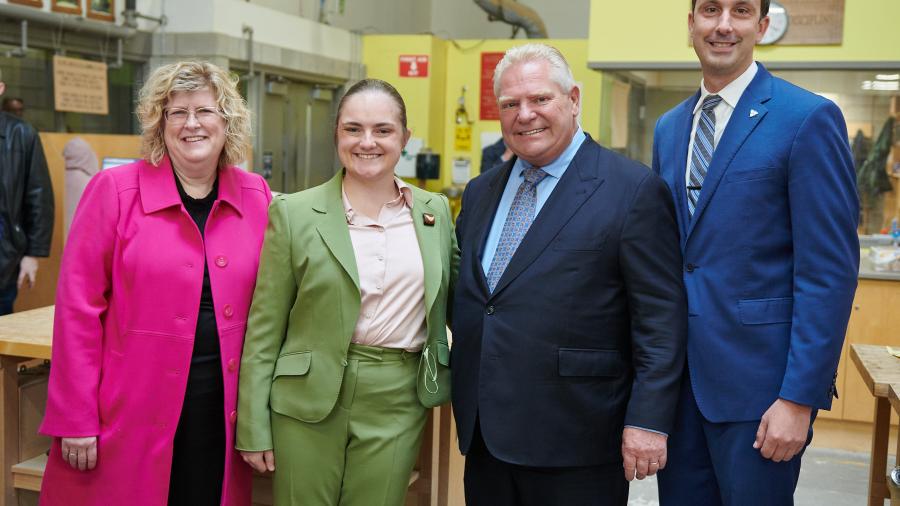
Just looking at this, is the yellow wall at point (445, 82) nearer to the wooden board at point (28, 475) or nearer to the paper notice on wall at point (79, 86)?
the paper notice on wall at point (79, 86)

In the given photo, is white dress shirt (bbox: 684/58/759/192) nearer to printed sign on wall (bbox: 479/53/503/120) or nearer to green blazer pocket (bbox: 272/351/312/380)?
green blazer pocket (bbox: 272/351/312/380)

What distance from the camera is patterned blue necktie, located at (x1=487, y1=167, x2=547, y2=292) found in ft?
7.61

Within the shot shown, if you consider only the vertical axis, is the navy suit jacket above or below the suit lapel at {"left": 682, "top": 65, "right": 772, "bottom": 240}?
below

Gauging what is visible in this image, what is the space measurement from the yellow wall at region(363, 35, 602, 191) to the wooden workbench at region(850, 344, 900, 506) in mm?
5415

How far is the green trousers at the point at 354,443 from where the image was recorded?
2348 millimetres

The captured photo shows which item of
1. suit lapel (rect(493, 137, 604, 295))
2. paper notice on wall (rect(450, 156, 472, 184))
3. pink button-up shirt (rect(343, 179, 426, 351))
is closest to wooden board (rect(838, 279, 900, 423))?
suit lapel (rect(493, 137, 604, 295))

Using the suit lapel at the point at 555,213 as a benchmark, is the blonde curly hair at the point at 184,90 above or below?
above

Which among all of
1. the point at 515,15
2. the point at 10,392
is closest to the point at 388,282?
the point at 10,392

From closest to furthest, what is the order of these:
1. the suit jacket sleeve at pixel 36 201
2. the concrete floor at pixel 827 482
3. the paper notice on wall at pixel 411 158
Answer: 1. the concrete floor at pixel 827 482
2. the suit jacket sleeve at pixel 36 201
3. the paper notice on wall at pixel 411 158

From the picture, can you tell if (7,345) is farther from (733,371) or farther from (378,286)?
(733,371)

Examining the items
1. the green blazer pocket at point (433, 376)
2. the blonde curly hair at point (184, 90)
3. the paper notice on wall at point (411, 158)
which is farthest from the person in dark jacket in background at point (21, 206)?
the paper notice on wall at point (411, 158)

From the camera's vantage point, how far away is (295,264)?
2354 millimetres

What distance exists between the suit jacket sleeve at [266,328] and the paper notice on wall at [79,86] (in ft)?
14.0

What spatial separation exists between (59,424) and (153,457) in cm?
25
